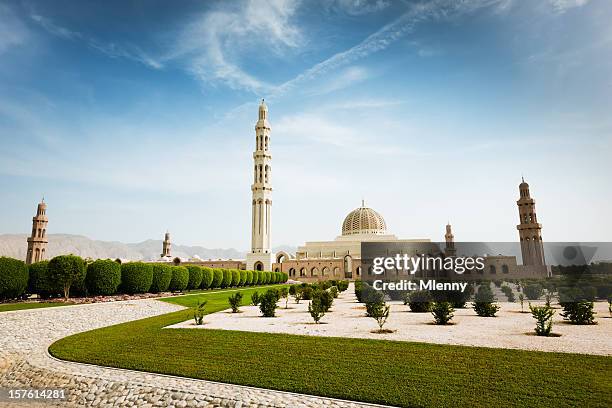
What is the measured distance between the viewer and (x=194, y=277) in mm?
28188

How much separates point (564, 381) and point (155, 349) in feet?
25.1

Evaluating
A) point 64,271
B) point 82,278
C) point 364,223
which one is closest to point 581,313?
point 64,271

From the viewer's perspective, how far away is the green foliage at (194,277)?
92.0 feet

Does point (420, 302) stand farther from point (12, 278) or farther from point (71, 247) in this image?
point (71, 247)

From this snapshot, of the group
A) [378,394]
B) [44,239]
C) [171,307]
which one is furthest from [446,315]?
[44,239]

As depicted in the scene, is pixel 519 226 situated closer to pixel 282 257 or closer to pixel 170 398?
pixel 282 257

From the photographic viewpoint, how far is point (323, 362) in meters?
6.96

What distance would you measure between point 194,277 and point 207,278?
180cm

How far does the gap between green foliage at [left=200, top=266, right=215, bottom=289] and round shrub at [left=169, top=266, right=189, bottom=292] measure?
8.82 feet

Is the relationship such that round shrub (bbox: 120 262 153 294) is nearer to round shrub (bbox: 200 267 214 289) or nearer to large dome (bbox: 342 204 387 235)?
round shrub (bbox: 200 267 214 289)

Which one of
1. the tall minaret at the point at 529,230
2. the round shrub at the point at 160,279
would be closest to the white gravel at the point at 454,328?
the round shrub at the point at 160,279

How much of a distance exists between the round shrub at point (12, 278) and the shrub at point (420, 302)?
17.1 meters

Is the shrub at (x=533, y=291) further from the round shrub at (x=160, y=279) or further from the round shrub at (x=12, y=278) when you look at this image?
the round shrub at (x=12, y=278)

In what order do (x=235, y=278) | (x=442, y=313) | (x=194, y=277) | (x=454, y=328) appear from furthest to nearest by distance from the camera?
(x=235, y=278)
(x=194, y=277)
(x=442, y=313)
(x=454, y=328)
